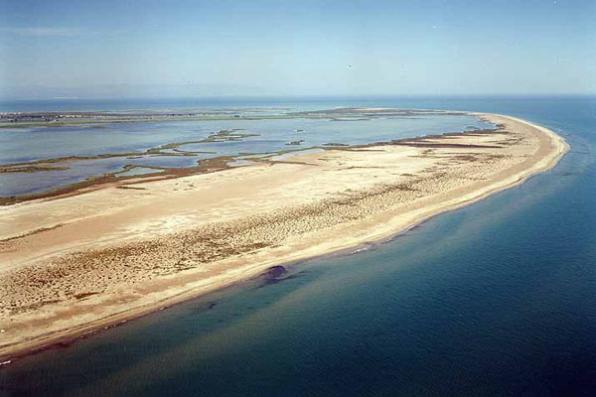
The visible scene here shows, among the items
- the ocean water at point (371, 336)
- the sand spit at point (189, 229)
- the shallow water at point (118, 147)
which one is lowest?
the ocean water at point (371, 336)

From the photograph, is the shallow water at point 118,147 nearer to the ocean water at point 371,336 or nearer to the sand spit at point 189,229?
the sand spit at point 189,229

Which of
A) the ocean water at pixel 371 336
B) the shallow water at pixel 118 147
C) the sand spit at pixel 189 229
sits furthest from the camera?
the shallow water at pixel 118 147

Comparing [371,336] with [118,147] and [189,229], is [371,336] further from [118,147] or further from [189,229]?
[118,147]

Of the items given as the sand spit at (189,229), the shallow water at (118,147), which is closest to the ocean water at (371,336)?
the sand spit at (189,229)

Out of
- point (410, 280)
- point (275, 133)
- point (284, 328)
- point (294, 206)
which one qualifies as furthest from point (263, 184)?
point (275, 133)

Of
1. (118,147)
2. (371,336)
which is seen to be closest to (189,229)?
(371,336)

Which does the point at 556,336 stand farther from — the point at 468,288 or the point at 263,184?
the point at 263,184

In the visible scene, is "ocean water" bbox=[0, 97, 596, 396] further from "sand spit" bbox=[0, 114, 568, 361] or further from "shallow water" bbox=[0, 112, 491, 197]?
"shallow water" bbox=[0, 112, 491, 197]
